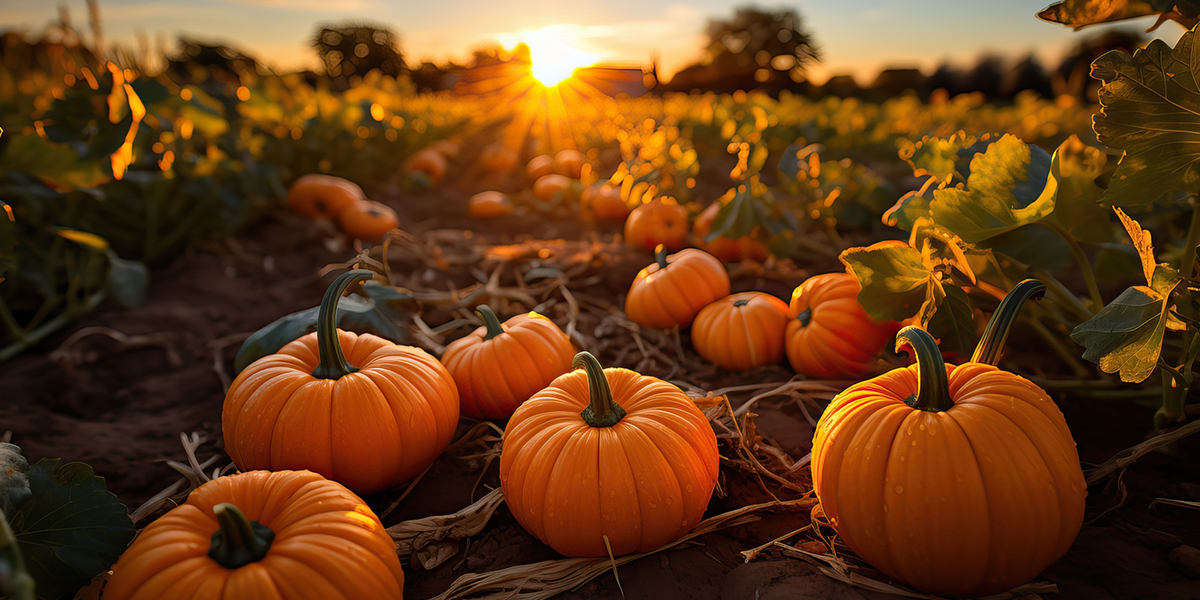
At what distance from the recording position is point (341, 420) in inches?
73.6

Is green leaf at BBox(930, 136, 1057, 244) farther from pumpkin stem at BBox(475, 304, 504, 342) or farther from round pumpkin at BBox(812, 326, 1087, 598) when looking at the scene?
pumpkin stem at BBox(475, 304, 504, 342)

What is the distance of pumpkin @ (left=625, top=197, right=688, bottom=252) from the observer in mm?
3992

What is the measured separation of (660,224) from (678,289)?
3.73 feet

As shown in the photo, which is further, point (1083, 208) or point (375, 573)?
point (1083, 208)

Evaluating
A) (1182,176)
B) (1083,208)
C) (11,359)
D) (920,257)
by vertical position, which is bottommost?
(11,359)

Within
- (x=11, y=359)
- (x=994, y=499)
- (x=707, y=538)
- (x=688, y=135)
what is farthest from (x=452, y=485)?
(x=688, y=135)

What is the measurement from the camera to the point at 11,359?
10.3 ft

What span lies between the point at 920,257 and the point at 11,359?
169 inches

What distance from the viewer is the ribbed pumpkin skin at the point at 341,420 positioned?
1.87 m

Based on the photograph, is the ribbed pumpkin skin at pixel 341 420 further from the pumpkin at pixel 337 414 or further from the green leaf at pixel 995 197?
the green leaf at pixel 995 197

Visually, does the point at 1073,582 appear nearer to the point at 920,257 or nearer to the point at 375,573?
the point at 920,257

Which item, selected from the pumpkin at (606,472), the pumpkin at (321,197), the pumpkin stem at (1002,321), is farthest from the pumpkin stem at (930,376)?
the pumpkin at (321,197)

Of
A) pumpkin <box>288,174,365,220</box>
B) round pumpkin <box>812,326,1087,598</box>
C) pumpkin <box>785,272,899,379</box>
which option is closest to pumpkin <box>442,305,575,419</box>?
pumpkin <box>785,272,899,379</box>

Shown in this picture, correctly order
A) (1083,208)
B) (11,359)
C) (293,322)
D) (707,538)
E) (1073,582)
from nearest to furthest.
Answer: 1. (1073,582)
2. (707,538)
3. (1083,208)
4. (293,322)
5. (11,359)
